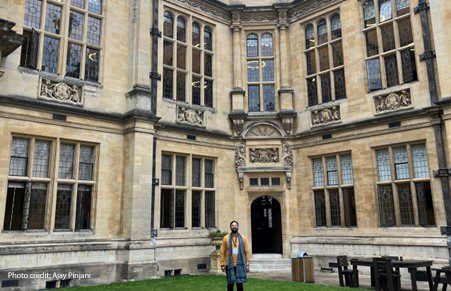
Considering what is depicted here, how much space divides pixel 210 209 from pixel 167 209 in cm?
220

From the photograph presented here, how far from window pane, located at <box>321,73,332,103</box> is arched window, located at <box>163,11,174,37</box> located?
701cm

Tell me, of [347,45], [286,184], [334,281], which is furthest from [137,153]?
[347,45]

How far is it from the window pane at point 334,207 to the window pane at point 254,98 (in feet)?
17.1

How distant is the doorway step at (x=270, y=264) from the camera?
1673 centimetres

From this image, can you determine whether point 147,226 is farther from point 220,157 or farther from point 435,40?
point 435,40

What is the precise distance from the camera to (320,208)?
17516mm

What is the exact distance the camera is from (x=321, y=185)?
17562mm

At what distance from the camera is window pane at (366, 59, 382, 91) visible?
53.4 ft

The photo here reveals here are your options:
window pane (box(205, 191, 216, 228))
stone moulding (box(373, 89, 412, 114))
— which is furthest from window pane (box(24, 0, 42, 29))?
stone moulding (box(373, 89, 412, 114))

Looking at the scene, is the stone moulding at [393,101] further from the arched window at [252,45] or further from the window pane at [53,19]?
the window pane at [53,19]

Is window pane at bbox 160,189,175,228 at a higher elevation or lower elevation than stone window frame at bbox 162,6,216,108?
lower

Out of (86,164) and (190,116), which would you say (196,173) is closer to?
(190,116)

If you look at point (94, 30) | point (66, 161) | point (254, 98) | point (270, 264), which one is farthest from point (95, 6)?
point (270, 264)

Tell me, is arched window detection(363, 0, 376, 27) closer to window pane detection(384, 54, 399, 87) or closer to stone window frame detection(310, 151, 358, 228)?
window pane detection(384, 54, 399, 87)
